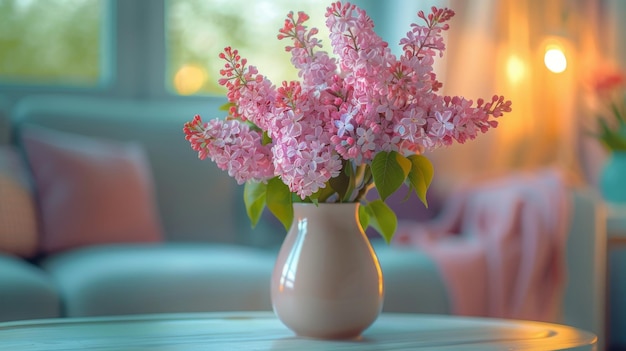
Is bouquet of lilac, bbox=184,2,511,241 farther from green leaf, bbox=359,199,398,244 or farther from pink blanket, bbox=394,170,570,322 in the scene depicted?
pink blanket, bbox=394,170,570,322


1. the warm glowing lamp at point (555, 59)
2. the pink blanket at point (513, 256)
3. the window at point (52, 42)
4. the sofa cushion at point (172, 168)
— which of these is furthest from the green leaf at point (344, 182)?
the warm glowing lamp at point (555, 59)

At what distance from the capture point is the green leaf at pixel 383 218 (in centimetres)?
126

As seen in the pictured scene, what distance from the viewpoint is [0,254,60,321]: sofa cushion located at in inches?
70.1

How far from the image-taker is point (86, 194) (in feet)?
7.56

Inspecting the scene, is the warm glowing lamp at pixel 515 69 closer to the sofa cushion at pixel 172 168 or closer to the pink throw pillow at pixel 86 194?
the sofa cushion at pixel 172 168

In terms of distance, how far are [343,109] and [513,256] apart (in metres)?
1.32

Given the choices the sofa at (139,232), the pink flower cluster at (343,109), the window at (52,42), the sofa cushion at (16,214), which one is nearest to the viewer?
the pink flower cluster at (343,109)

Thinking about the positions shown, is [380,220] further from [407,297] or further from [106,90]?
[106,90]

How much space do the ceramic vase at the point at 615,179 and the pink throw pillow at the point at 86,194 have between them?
1.50 meters

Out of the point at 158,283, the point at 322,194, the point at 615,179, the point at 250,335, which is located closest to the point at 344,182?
the point at 322,194

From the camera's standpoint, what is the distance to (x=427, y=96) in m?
1.10

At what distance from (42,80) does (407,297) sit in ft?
4.84

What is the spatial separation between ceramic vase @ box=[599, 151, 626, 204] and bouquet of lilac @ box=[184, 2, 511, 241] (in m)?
1.95

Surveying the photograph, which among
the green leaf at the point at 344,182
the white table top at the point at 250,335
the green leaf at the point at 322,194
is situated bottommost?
the white table top at the point at 250,335
